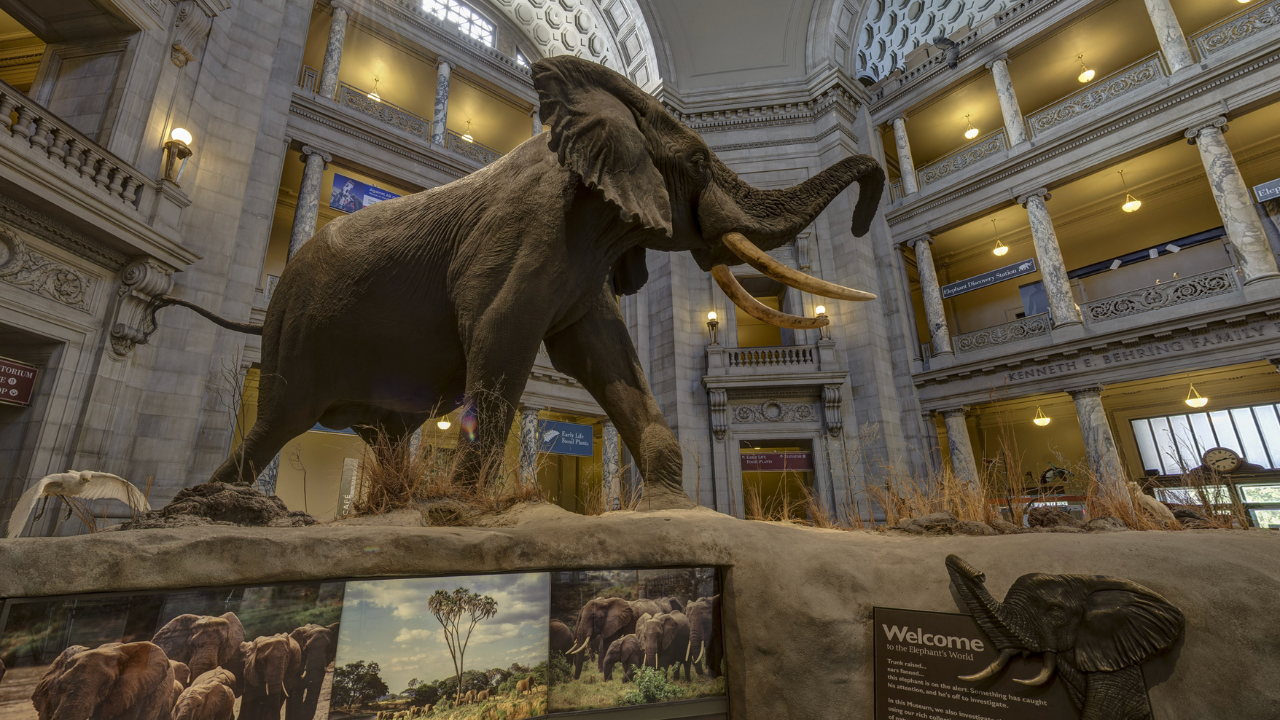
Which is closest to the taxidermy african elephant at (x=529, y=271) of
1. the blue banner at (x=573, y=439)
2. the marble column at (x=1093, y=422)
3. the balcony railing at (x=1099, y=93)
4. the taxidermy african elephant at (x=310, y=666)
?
the taxidermy african elephant at (x=310, y=666)

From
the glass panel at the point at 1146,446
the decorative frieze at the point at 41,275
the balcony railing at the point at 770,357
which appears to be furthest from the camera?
the glass panel at the point at 1146,446

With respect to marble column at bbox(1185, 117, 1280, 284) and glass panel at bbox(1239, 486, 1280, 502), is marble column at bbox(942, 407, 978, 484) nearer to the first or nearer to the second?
glass panel at bbox(1239, 486, 1280, 502)

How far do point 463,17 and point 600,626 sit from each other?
65.0 ft

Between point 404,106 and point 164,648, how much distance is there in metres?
16.9

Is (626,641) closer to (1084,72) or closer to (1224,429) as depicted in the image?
(1224,429)

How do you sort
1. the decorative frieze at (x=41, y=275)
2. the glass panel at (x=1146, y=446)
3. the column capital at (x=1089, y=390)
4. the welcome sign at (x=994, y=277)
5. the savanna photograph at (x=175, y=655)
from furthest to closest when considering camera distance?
1. the glass panel at (x=1146, y=446)
2. the welcome sign at (x=994, y=277)
3. the column capital at (x=1089, y=390)
4. the decorative frieze at (x=41, y=275)
5. the savanna photograph at (x=175, y=655)

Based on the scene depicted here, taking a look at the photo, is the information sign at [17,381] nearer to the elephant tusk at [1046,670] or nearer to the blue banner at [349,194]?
the blue banner at [349,194]

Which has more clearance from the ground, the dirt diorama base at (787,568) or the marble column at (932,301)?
the marble column at (932,301)

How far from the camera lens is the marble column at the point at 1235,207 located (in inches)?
374

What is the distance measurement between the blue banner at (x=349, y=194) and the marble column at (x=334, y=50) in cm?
181

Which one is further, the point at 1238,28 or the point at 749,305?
the point at 1238,28

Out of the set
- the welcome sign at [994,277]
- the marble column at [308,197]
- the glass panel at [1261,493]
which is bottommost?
the glass panel at [1261,493]

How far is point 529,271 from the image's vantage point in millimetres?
2154

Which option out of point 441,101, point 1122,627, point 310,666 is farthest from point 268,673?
point 441,101
